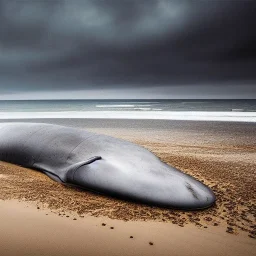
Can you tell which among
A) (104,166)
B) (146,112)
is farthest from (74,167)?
(146,112)

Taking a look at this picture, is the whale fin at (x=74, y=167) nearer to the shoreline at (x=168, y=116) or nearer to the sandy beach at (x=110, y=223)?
the sandy beach at (x=110, y=223)

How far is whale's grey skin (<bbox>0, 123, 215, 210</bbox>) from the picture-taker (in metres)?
3.31

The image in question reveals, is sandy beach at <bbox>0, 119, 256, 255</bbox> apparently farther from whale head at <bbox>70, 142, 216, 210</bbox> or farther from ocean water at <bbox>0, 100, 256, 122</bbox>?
ocean water at <bbox>0, 100, 256, 122</bbox>

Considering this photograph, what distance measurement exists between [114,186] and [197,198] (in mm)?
1119

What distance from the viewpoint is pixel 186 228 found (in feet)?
9.52

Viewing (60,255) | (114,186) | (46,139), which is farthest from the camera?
(46,139)

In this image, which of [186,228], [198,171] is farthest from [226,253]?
[198,171]

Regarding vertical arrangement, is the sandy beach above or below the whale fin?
below

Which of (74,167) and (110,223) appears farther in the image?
(74,167)

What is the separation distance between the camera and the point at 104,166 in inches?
146

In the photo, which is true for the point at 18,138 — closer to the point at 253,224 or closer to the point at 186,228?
the point at 186,228

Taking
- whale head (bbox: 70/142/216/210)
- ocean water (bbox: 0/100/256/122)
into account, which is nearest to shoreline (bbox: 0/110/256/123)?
ocean water (bbox: 0/100/256/122)

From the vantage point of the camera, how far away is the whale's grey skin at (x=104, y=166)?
331 cm

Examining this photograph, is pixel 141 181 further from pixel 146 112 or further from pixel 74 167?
pixel 146 112
